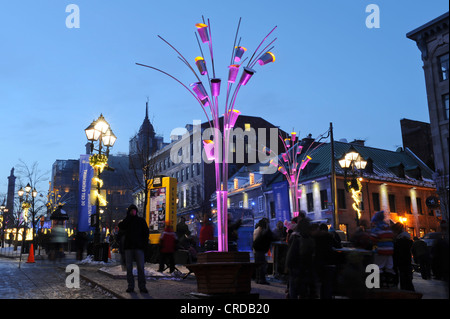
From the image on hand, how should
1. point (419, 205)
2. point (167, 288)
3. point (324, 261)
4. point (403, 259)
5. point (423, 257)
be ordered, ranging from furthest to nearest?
point (419, 205)
point (423, 257)
point (403, 259)
point (167, 288)
point (324, 261)

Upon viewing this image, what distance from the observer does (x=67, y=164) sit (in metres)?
106

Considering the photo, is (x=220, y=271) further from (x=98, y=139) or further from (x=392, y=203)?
(x=392, y=203)

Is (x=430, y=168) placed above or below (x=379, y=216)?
above

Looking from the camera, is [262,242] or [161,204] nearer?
[262,242]

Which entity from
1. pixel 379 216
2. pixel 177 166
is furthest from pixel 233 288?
pixel 177 166

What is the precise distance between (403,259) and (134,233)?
6.92 metres

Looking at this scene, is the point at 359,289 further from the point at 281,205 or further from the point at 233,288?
the point at 281,205

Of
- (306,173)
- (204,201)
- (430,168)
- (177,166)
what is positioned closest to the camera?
(306,173)

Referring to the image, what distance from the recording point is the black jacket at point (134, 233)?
960cm

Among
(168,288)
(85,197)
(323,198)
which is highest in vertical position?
(323,198)

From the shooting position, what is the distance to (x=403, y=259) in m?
11.3

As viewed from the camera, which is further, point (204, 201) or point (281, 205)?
point (204, 201)

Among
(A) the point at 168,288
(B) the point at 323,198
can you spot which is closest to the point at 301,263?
(A) the point at 168,288
